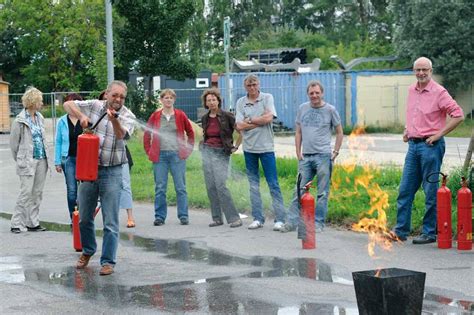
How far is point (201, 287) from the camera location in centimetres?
867

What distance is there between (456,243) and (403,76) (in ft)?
91.3

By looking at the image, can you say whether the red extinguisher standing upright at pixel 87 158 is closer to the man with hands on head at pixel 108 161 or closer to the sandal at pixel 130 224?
the man with hands on head at pixel 108 161

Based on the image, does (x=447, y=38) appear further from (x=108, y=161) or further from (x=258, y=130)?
(x=108, y=161)

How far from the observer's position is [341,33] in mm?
70562

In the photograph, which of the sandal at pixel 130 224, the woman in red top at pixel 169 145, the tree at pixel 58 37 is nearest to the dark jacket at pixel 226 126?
the woman in red top at pixel 169 145

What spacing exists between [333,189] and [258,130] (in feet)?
8.43

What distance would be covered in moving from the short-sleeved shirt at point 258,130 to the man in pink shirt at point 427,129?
209 centimetres

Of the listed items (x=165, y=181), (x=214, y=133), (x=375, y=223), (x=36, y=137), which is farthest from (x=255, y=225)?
(x=36, y=137)

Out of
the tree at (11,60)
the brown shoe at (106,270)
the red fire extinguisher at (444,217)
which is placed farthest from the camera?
the tree at (11,60)

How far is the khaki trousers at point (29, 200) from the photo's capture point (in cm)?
1298

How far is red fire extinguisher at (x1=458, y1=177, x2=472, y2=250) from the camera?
33.7ft

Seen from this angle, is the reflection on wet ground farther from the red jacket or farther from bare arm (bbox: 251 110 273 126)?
the red jacket

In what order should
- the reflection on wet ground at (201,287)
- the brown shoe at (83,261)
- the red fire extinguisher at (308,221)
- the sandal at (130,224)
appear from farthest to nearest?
the sandal at (130,224)
the red fire extinguisher at (308,221)
the brown shoe at (83,261)
the reflection on wet ground at (201,287)

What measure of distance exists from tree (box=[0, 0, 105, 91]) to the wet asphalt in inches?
1788
